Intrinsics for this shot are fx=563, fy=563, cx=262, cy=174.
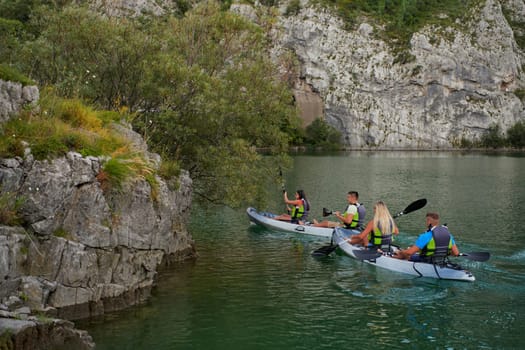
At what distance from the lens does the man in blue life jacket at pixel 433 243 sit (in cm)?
1670

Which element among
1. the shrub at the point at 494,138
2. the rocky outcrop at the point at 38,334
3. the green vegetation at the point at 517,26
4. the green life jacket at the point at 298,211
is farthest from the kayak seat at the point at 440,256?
the green vegetation at the point at 517,26

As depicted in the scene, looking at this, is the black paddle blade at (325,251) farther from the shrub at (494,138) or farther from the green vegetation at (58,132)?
Result: the shrub at (494,138)

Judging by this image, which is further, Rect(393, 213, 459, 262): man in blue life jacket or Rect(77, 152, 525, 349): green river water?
Rect(393, 213, 459, 262): man in blue life jacket

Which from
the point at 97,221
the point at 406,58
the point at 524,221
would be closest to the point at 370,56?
the point at 406,58

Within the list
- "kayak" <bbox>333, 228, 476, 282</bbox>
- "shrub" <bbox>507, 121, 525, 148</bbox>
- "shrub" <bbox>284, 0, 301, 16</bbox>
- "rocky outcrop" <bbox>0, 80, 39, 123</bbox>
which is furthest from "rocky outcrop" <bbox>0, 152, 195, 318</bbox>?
"shrub" <bbox>284, 0, 301, 16</bbox>

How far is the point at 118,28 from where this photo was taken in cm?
2044

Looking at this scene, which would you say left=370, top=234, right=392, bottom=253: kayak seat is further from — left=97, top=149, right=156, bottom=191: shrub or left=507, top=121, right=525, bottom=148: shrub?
left=507, top=121, right=525, bottom=148: shrub

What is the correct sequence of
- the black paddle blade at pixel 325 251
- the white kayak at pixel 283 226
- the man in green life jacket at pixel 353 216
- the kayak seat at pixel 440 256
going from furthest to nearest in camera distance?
the white kayak at pixel 283 226, the man in green life jacket at pixel 353 216, the black paddle blade at pixel 325 251, the kayak seat at pixel 440 256

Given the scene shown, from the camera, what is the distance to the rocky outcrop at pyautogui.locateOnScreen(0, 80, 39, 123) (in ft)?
41.5

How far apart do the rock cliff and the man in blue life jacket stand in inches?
310

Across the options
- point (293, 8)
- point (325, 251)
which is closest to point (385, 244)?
point (325, 251)

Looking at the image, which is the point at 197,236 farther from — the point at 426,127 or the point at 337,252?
the point at 426,127

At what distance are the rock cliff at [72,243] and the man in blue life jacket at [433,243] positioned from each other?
25.8 feet

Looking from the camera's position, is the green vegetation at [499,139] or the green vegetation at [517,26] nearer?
the green vegetation at [499,139]
